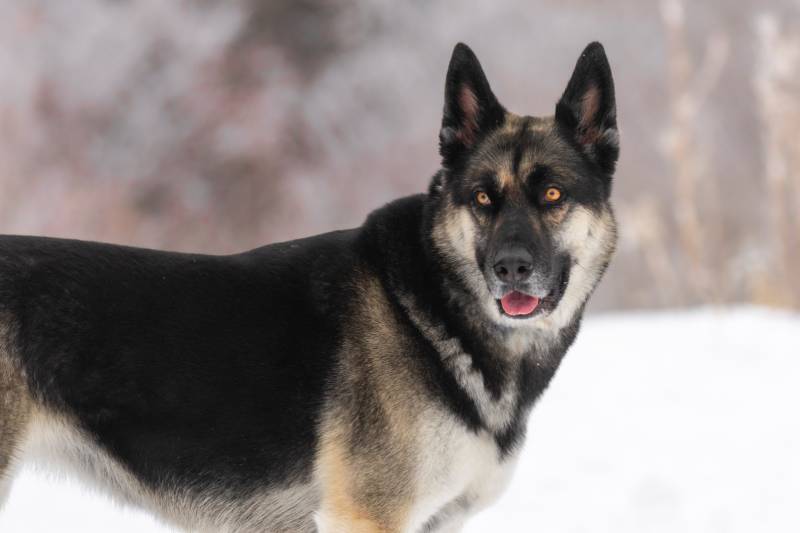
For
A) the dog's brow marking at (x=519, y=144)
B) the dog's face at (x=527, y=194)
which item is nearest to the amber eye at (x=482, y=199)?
the dog's face at (x=527, y=194)

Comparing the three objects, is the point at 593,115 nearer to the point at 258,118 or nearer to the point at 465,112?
the point at 465,112

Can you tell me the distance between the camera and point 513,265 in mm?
2855

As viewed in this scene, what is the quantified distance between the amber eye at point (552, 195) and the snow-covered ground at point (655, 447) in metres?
2.04

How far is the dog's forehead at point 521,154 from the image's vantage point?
3.07 m

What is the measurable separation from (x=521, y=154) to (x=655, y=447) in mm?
3105

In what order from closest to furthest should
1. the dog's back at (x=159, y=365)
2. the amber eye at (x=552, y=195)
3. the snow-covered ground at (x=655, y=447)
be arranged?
the dog's back at (x=159, y=365), the amber eye at (x=552, y=195), the snow-covered ground at (x=655, y=447)

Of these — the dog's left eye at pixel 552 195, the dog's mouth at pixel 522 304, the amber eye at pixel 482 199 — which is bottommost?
the dog's mouth at pixel 522 304

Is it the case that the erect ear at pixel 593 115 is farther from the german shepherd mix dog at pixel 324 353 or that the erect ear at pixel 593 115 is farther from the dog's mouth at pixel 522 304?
the dog's mouth at pixel 522 304

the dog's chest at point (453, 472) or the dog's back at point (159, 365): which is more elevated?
the dog's back at point (159, 365)

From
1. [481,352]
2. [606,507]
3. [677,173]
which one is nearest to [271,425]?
[481,352]

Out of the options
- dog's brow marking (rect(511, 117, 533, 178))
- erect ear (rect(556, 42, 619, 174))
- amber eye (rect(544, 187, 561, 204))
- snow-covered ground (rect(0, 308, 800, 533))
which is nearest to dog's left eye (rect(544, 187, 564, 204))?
amber eye (rect(544, 187, 561, 204))

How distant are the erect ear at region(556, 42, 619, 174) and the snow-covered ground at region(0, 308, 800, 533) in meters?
2.14

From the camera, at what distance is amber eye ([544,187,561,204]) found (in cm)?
305

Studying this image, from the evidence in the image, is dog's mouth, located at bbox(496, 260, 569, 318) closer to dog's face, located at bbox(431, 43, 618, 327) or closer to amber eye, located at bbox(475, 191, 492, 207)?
dog's face, located at bbox(431, 43, 618, 327)
